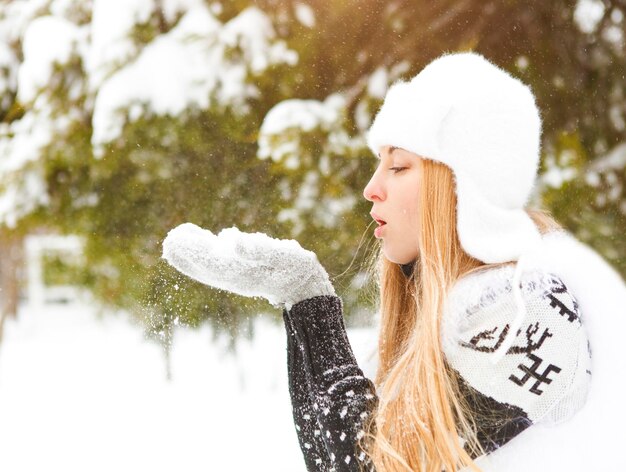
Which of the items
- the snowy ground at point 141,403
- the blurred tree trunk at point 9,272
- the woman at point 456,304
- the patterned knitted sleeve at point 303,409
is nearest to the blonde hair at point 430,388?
the woman at point 456,304

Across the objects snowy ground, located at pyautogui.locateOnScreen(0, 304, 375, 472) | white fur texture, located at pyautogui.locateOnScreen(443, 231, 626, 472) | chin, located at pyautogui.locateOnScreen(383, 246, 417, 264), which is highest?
chin, located at pyautogui.locateOnScreen(383, 246, 417, 264)

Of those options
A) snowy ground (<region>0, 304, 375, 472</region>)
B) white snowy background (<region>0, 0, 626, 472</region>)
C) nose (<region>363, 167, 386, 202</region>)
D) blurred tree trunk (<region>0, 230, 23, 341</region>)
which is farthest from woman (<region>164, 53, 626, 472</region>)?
blurred tree trunk (<region>0, 230, 23, 341</region>)

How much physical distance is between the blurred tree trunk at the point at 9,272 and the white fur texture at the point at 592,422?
1.80m

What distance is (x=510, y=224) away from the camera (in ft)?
2.48

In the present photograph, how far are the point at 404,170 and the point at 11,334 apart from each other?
6.83 feet

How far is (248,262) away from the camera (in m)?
0.79

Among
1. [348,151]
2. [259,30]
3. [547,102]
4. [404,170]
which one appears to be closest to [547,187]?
[547,102]

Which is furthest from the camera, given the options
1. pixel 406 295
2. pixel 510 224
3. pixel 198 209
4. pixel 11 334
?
pixel 11 334

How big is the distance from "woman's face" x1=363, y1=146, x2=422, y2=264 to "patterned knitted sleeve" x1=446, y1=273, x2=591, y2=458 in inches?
5.6

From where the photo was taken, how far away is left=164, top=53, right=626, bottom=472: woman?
0.69m

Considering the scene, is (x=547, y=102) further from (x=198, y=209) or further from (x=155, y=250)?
(x=155, y=250)

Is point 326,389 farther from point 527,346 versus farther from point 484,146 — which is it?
point 484,146

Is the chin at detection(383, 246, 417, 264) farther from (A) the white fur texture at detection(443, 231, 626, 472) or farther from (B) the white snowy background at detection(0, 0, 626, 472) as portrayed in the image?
(B) the white snowy background at detection(0, 0, 626, 472)

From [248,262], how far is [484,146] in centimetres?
31
